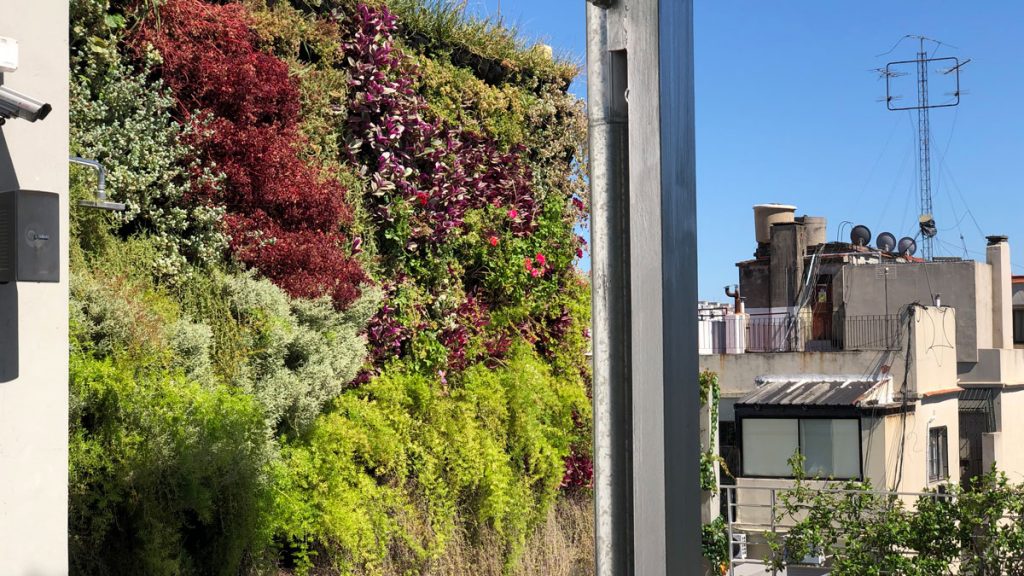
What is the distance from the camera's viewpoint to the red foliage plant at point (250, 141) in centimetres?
449

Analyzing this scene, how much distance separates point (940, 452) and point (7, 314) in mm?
19604

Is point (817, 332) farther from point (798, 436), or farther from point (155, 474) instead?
point (155, 474)

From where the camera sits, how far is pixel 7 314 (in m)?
2.93

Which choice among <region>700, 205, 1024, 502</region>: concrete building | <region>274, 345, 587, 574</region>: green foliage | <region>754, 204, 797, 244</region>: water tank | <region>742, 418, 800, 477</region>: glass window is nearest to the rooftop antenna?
<region>700, 205, 1024, 502</region>: concrete building

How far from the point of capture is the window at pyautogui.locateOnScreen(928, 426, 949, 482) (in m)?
19.0

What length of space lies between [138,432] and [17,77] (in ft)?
4.47

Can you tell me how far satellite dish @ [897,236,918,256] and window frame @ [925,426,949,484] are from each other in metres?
6.10

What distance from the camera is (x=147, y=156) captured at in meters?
4.25

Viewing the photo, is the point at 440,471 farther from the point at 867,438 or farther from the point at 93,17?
the point at 867,438

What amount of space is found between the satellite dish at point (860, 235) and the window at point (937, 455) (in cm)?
671

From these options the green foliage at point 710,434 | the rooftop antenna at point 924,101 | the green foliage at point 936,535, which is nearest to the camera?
the green foliage at point 936,535

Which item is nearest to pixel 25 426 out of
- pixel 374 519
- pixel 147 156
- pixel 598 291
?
pixel 147 156

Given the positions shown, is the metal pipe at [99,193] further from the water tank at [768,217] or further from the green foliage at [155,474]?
the water tank at [768,217]

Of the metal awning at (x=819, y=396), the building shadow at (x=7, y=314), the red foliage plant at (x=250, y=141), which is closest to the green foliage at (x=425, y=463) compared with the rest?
the red foliage plant at (x=250, y=141)
